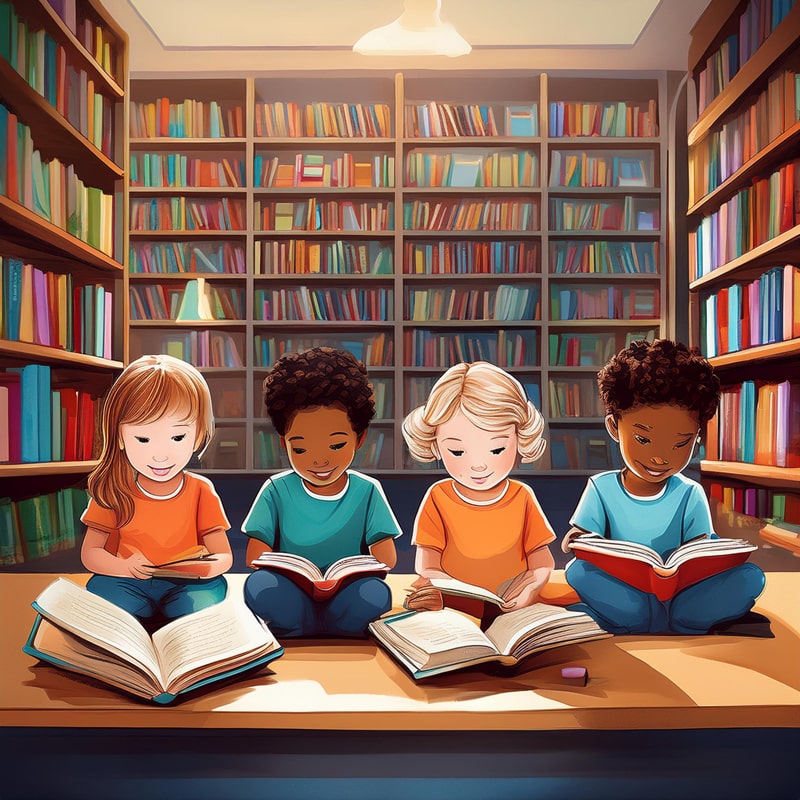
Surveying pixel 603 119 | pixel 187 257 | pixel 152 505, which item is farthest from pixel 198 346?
pixel 603 119

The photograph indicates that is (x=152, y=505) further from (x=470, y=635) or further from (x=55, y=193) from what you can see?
(x=55, y=193)

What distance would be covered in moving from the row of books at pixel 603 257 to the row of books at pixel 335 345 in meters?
0.40

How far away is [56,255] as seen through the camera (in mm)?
1493

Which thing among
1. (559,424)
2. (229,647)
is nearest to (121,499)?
(229,647)

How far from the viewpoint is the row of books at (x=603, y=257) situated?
145 centimetres

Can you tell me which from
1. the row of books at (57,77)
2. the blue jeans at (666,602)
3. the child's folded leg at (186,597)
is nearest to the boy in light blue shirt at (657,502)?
the blue jeans at (666,602)

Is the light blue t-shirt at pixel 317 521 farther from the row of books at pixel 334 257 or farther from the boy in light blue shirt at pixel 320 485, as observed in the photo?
the row of books at pixel 334 257

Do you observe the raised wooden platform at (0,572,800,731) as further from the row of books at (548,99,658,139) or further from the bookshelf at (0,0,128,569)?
the row of books at (548,99,658,139)

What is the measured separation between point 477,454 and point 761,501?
0.62 meters

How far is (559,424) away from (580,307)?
26 centimetres

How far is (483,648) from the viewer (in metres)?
1.09

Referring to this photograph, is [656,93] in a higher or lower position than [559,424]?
higher

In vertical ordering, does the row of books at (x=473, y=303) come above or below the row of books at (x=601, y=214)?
below

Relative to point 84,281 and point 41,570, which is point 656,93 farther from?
point 41,570
